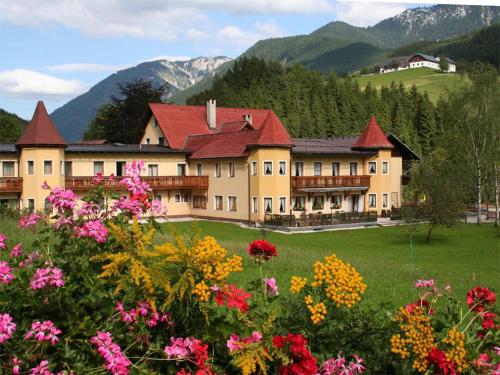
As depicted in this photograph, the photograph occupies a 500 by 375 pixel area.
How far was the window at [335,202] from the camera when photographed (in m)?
39.8

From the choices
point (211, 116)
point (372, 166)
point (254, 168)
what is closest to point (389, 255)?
point (254, 168)

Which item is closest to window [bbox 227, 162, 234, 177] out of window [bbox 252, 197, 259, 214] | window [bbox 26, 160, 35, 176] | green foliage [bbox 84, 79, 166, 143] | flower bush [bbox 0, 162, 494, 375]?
window [bbox 252, 197, 259, 214]

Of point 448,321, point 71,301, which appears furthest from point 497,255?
point 71,301

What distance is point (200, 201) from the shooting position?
40.6 m

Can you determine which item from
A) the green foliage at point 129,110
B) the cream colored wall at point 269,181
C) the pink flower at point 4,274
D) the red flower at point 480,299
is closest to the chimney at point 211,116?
the cream colored wall at point 269,181

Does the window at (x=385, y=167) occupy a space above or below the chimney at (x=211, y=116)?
below

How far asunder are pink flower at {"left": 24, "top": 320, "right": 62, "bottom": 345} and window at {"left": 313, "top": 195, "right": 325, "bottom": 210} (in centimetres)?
3594

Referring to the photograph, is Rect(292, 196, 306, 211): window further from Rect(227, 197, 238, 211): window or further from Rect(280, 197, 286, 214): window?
Rect(227, 197, 238, 211): window

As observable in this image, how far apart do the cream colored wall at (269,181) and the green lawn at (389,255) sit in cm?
248

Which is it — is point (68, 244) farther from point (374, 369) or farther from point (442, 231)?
point (442, 231)

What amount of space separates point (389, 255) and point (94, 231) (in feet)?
72.2

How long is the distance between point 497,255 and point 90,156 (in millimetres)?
24563

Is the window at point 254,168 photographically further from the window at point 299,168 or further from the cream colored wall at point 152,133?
the cream colored wall at point 152,133

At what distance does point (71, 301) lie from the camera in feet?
12.2
